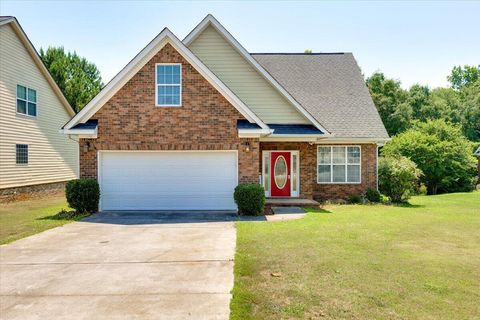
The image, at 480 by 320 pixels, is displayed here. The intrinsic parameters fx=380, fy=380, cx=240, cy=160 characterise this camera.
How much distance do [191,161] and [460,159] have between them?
785 inches

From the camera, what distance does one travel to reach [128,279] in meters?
6.50

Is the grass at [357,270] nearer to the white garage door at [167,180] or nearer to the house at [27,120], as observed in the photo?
the white garage door at [167,180]

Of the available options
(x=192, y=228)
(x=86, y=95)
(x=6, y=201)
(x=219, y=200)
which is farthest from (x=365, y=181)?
(x=86, y=95)

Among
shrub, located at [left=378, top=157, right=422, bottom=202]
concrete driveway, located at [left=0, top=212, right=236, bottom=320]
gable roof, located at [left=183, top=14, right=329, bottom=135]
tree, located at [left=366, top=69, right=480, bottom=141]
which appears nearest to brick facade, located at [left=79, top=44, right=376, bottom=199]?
gable roof, located at [left=183, top=14, right=329, bottom=135]

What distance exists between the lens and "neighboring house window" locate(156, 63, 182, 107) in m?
14.1

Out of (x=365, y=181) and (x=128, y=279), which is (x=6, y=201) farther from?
(x=365, y=181)

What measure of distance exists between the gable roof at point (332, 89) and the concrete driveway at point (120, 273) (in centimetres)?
999

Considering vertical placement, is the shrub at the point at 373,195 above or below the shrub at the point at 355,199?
above

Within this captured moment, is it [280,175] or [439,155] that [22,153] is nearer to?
[280,175]

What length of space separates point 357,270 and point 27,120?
812 inches

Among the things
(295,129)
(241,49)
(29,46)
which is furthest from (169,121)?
(29,46)

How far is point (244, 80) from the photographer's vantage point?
17.3 metres

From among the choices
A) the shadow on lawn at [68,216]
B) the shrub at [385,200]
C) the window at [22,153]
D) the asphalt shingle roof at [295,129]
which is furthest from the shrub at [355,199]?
the window at [22,153]

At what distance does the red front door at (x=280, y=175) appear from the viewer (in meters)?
17.9
